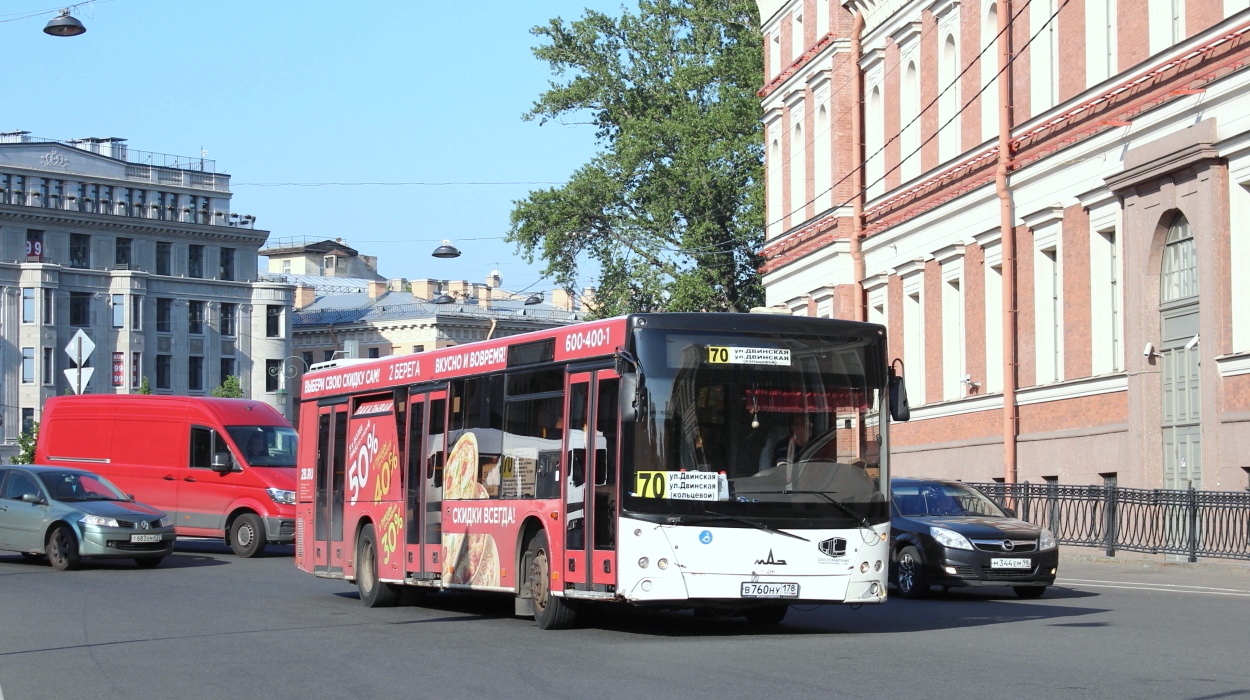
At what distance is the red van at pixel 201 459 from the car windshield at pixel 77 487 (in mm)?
3105

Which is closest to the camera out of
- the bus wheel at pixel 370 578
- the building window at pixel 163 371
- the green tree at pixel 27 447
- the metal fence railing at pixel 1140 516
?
the bus wheel at pixel 370 578

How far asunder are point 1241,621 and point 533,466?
663cm

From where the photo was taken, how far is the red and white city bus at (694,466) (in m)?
14.3

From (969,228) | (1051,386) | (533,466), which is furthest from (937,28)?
(533,466)

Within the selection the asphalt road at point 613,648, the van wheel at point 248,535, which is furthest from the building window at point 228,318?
the asphalt road at point 613,648

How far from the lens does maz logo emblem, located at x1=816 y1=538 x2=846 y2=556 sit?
47.9 ft

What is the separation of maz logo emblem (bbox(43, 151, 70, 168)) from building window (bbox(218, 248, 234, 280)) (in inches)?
494

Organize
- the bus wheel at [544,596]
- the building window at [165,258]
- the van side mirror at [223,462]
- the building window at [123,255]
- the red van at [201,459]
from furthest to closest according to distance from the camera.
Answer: the building window at [165,258], the building window at [123,255], the van side mirror at [223,462], the red van at [201,459], the bus wheel at [544,596]

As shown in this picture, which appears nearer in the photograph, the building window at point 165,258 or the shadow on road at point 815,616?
the shadow on road at point 815,616

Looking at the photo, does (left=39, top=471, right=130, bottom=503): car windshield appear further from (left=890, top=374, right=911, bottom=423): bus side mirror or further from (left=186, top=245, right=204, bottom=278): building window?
(left=186, top=245, right=204, bottom=278): building window

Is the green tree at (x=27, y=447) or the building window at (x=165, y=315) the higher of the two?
the building window at (x=165, y=315)

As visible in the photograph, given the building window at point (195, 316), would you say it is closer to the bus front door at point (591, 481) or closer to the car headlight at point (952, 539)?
the car headlight at point (952, 539)

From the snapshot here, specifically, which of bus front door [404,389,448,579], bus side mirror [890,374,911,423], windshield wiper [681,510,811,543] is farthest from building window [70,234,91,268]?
windshield wiper [681,510,811,543]

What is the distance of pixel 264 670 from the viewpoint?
12.6 metres
